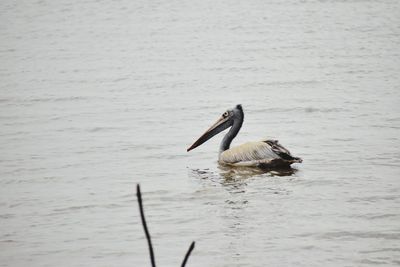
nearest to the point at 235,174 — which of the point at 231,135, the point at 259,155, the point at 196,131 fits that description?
the point at 259,155

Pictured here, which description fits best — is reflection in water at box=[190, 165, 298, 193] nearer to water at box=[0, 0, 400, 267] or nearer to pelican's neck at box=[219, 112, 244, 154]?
water at box=[0, 0, 400, 267]

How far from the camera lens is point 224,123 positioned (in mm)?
11000

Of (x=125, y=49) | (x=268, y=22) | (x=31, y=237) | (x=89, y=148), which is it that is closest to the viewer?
(x=31, y=237)

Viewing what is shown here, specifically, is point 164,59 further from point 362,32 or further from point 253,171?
point 253,171

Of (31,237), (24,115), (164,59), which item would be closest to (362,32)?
(164,59)

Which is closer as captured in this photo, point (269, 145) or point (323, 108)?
point (269, 145)

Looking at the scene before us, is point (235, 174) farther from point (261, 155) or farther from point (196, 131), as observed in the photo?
point (196, 131)

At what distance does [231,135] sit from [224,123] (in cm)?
→ 33

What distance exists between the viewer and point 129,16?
22172 millimetres

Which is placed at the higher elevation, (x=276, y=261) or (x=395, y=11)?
(x=395, y=11)

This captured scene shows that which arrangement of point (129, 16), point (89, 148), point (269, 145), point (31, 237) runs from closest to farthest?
point (31, 237) → point (269, 145) → point (89, 148) → point (129, 16)

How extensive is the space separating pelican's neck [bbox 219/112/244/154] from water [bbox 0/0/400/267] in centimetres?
32

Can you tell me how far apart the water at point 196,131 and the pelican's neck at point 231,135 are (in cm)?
32

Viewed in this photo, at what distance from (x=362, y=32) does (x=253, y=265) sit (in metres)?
13.1
